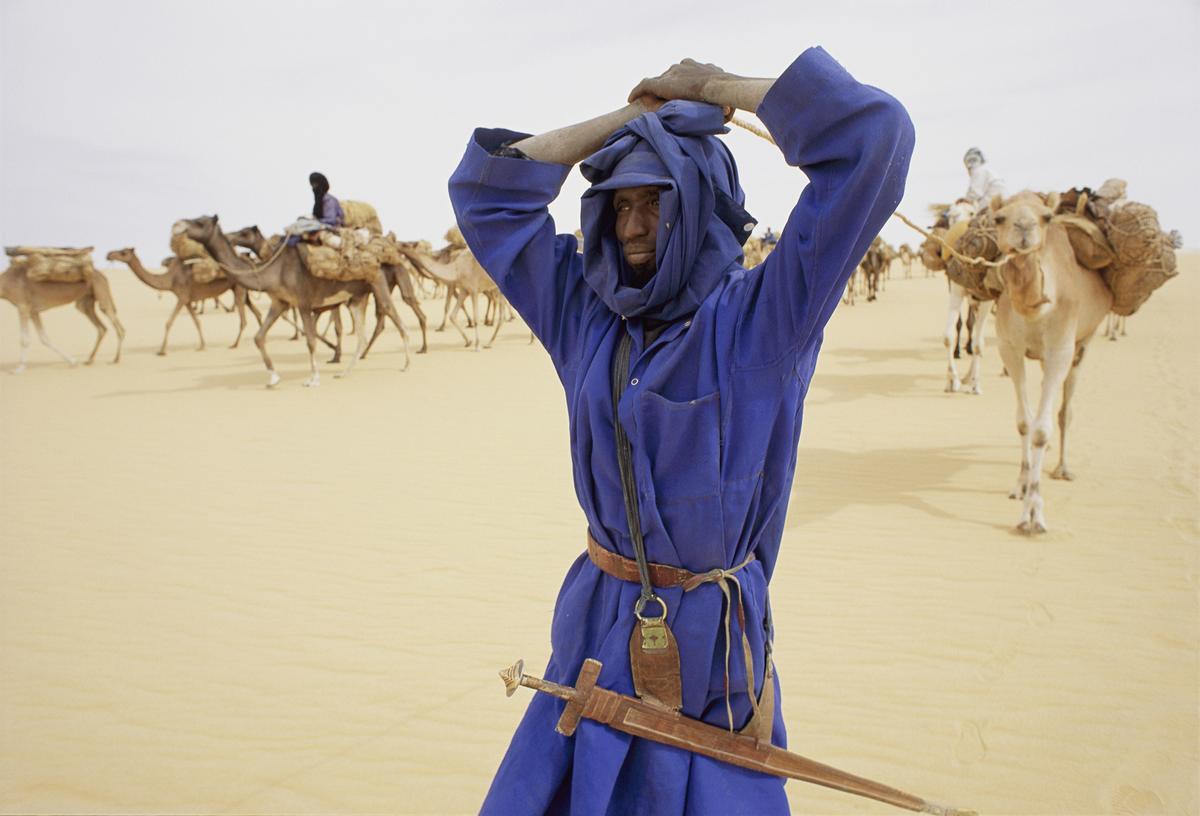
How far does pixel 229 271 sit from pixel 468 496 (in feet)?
25.0

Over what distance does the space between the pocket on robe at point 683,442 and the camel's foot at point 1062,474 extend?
6943 mm

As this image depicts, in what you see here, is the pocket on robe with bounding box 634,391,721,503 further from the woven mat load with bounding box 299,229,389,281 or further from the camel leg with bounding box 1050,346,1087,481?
the woven mat load with bounding box 299,229,389,281

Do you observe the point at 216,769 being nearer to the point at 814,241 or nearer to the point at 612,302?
the point at 612,302

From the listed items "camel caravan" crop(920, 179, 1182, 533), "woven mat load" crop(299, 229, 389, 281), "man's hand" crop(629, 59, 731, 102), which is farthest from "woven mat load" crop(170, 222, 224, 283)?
"man's hand" crop(629, 59, 731, 102)

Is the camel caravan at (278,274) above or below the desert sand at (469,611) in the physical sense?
above

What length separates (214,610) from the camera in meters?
5.14

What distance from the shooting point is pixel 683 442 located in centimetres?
173

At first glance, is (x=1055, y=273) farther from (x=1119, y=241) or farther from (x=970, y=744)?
(x=970, y=744)

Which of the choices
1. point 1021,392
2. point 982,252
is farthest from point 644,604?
point 1021,392

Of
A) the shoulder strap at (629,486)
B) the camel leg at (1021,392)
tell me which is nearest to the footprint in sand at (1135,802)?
the shoulder strap at (629,486)

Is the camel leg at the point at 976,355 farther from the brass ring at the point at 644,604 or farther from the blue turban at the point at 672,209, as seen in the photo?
the brass ring at the point at 644,604

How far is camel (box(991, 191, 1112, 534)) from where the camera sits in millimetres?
5703

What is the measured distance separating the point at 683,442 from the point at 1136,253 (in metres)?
5.92

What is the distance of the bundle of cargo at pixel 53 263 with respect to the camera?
1572 cm
